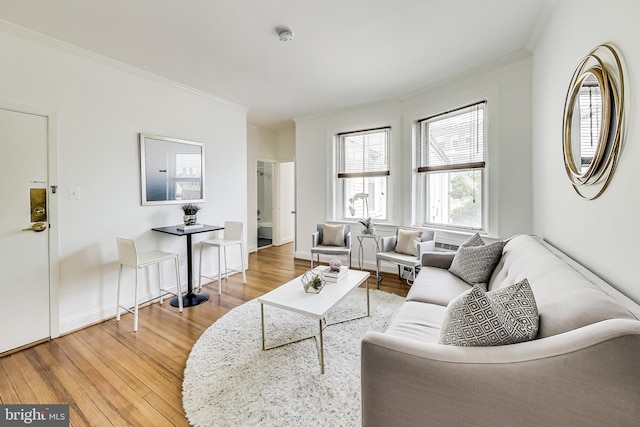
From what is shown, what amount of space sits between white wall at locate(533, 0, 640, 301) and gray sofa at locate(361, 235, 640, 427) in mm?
289

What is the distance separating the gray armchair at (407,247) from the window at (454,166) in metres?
0.38

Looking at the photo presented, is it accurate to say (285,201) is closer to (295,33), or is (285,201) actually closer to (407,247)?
(407,247)

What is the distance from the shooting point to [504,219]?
2.93m

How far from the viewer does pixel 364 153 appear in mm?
4457

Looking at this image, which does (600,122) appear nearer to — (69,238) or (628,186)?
(628,186)

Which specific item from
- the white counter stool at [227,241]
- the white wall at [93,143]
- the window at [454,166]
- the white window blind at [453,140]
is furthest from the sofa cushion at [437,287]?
the white wall at [93,143]

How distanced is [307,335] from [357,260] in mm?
2310

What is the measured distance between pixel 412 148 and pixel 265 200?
161 inches

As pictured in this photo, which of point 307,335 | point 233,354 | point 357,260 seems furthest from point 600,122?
point 357,260

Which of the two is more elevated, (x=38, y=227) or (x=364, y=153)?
(x=364, y=153)

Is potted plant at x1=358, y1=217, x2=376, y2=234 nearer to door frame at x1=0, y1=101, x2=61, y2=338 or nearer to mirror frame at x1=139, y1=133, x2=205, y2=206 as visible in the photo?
mirror frame at x1=139, y1=133, x2=205, y2=206

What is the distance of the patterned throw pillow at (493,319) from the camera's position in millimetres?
1033

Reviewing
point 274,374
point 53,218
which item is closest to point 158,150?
point 53,218

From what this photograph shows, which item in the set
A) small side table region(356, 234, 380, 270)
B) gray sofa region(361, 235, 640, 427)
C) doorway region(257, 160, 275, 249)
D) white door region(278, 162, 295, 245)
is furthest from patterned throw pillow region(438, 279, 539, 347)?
doorway region(257, 160, 275, 249)
